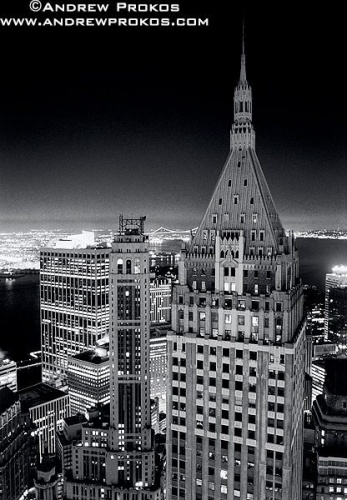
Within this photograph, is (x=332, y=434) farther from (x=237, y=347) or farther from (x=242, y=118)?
(x=242, y=118)

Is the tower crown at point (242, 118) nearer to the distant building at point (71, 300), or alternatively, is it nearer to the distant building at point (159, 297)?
the distant building at point (71, 300)

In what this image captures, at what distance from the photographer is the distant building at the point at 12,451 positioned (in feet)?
140

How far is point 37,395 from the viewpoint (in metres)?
58.2

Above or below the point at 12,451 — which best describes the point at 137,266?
above

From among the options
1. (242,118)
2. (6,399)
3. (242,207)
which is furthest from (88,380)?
(242,118)

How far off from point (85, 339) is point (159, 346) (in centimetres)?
1947

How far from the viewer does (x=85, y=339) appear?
252 ft

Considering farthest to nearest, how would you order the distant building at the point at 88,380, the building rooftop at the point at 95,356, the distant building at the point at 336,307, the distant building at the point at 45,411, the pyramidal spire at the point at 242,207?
1. the distant building at the point at 336,307
2. the building rooftop at the point at 95,356
3. the distant building at the point at 88,380
4. the distant building at the point at 45,411
5. the pyramidal spire at the point at 242,207

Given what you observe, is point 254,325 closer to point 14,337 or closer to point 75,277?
point 75,277

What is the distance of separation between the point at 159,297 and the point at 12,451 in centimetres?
4461

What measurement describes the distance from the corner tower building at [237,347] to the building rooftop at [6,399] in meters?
32.0

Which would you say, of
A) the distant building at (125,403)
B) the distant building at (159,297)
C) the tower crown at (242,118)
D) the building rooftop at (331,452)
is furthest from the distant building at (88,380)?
the tower crown at (242,118)

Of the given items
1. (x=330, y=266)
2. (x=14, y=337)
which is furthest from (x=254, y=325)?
(x=14, y=337)

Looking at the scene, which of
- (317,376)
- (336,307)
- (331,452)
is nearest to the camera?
(331,452)
